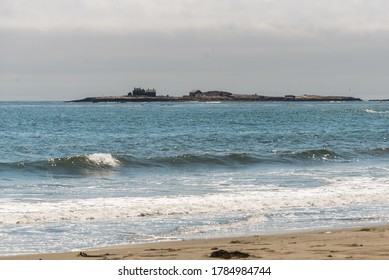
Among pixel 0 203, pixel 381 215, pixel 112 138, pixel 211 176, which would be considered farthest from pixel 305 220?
pixel 112 138

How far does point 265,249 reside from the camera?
1083cm

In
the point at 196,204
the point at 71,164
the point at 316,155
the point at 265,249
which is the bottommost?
the point at 71,164

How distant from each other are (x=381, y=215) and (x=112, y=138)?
110ft

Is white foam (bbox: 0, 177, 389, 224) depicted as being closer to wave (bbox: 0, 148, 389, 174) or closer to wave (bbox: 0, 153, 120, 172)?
wave (bbox: 0, 148, 389, 174)

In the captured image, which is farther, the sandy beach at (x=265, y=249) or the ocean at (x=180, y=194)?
the ocean at (x=180, y=194)

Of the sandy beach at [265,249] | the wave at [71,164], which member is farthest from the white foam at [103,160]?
the sandy beach at [265,249]

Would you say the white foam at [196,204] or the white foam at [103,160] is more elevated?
the white foam at [196,204]

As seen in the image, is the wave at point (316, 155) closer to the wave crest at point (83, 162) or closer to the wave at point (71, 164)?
the wave at point (71, 164)

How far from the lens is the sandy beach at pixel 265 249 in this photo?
10047mm

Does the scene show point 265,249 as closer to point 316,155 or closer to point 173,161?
point 173,161

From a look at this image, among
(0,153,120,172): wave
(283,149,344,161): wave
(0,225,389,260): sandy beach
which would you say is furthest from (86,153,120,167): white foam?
(0,225,389,260): sandy beach

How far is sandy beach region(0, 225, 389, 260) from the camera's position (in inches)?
396

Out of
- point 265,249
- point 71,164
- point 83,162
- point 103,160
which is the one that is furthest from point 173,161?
point 265,249
